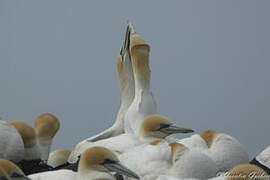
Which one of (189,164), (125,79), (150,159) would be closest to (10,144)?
(150,159)

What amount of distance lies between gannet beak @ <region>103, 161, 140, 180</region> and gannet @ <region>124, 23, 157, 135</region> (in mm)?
1887

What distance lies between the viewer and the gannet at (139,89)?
22.7 ft

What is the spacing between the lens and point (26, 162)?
6328mm

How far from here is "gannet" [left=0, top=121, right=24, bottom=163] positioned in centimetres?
597

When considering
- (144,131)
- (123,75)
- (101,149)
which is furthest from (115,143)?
(123,75)

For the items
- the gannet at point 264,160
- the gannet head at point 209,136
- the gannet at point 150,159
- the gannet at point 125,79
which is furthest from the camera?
the gannet at point 125,79

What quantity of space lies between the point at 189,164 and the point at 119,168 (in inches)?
18.2

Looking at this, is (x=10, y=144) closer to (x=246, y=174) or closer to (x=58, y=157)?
(x=58, y=157)

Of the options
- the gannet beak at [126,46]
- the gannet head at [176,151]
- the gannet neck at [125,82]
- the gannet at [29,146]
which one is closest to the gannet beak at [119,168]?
the gannet head at [176,151]

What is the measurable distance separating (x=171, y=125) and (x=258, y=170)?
181 centimetres

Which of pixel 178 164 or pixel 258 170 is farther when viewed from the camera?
pixel 178 164

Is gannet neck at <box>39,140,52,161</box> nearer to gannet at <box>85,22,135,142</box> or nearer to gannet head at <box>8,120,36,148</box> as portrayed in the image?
gannet head at <box>8,120,36,148</box>

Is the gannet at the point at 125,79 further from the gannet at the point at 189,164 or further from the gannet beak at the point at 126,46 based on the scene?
the gannet at the point at 189,164

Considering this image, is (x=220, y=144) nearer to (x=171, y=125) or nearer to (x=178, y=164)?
(x=171, y=125)
